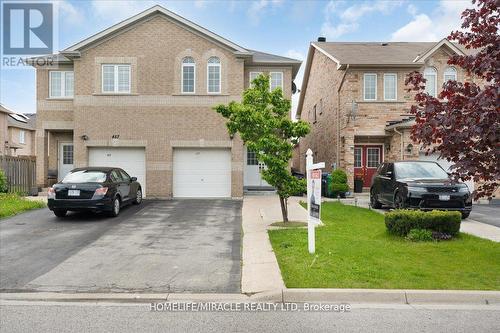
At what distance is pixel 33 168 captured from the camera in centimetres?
2027

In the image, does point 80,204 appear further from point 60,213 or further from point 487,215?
point 487,215

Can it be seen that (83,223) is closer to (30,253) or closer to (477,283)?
(30,253)

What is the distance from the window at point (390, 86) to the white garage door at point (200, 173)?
8409 mm

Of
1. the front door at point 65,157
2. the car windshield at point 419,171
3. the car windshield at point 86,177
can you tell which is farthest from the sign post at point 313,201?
the front door at point 65,157

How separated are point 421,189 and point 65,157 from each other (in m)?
16.7

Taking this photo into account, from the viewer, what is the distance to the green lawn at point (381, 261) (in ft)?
20.8

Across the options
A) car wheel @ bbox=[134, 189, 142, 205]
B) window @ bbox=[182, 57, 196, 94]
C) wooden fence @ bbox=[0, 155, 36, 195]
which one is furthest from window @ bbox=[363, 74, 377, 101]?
wooden fence @ bbox=[0, 155, 36, 195]

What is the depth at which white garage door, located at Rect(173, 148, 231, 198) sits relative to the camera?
61.2ft

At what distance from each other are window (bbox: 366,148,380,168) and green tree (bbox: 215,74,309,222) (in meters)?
11.2

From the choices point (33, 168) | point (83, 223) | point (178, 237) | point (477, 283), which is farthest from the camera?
point (33, 168)

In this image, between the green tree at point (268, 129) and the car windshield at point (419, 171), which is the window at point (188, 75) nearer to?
the green tree at point (268, 129)

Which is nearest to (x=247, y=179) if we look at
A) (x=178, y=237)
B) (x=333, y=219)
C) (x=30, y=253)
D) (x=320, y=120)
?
(x=320, y=120)

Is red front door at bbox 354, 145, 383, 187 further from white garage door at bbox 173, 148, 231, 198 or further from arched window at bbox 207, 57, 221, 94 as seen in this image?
arched window at bbox 207, 57, 221, 94

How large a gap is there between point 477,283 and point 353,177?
14.4 m
